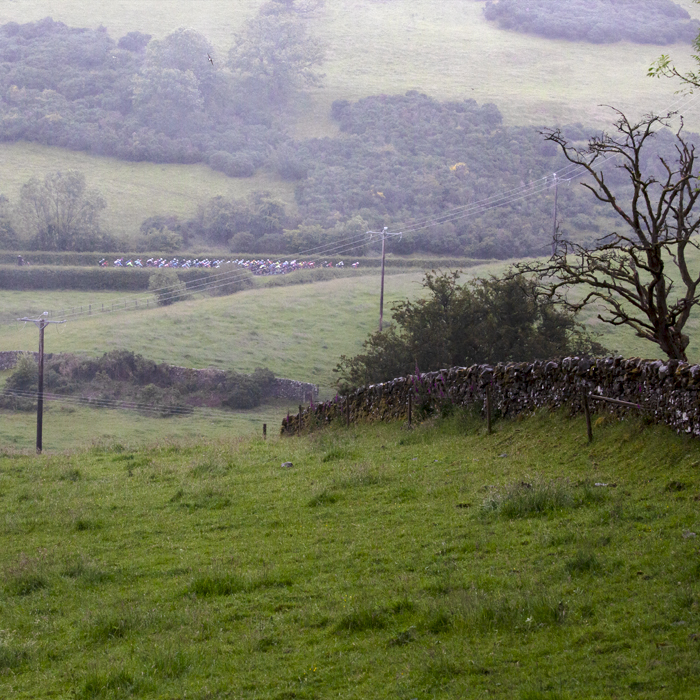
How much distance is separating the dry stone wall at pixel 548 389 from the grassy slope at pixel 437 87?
9202cm

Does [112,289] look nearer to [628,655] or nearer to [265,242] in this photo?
[265,242]

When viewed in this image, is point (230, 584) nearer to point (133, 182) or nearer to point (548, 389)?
point (548, 389)

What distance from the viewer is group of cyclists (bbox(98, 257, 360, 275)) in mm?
88812

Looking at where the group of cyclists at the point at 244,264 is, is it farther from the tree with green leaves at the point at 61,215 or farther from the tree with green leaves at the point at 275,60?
the tree with green leaves at the point at 275,60

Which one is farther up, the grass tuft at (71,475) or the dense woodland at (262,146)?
the dense woodland at (262,146)

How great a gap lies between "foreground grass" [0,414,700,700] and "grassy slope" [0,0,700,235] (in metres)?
99.9

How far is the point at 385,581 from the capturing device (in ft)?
25.4

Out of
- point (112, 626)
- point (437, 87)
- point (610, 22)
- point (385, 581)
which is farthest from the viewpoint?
point (610, 22)

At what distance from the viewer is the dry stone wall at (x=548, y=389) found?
34.4 feet

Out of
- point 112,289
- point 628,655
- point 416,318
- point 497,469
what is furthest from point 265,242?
point 628,655

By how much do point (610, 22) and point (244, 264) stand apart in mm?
138871

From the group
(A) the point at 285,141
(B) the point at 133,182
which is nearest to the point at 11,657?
(B) the point at 133,182

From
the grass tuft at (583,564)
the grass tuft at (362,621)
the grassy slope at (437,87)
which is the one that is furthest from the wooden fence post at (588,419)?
the grassy slope at (437,87)

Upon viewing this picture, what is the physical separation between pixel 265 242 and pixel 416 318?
80.4 meters
